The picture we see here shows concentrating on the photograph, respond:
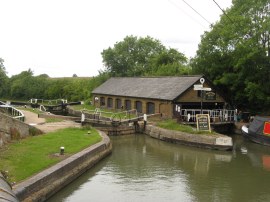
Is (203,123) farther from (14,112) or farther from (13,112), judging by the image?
(13,112)

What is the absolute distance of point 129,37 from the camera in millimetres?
63219

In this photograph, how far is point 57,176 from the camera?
559 inches

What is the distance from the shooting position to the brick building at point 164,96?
3080 cm

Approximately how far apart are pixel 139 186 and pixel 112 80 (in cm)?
3244

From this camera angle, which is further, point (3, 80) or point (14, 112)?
point (3, 80)

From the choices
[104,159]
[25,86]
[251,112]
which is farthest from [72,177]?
[25,86]

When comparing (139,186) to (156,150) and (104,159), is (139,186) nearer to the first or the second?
(104,159)

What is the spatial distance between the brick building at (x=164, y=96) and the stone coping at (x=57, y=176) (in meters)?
11.5

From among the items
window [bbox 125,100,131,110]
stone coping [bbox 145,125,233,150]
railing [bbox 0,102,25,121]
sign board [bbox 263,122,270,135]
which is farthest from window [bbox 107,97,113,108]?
sign board [bbox 263,122,270,135]

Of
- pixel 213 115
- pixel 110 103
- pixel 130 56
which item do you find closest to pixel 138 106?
pixel 110 103

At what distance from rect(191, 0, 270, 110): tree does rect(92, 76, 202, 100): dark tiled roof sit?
3.59m

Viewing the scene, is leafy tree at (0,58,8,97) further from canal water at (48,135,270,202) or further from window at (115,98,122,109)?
canal water at (48,135,270,202)

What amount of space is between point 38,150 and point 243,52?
1920cm

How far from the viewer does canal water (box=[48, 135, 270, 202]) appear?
14219 mm
